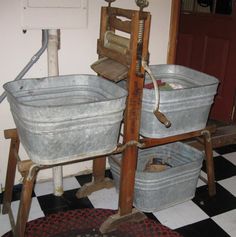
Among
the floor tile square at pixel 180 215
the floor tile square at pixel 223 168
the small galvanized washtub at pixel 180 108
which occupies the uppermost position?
the small galvanized washtub at pixel 180 108

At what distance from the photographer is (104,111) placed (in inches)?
46.4

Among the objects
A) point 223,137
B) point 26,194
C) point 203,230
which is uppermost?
point 26,194

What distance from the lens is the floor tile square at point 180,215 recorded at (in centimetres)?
166

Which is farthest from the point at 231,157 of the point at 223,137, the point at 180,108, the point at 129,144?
the point at 129,144

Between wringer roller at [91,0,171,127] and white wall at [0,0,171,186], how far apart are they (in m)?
0.24

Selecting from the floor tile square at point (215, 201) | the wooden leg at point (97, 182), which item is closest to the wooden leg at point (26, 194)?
the wooden leg at point (97, 182)

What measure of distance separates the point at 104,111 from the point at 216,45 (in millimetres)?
1880

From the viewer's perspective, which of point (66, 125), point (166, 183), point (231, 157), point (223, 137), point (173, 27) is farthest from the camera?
point (223, 137)

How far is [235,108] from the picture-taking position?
2756 mm

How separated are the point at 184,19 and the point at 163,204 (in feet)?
6.16

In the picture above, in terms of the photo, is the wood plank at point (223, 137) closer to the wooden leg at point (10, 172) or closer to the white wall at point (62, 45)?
the white wall at point (62, 45)

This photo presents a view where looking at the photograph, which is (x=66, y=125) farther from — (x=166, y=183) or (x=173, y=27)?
(x=173, y=27)

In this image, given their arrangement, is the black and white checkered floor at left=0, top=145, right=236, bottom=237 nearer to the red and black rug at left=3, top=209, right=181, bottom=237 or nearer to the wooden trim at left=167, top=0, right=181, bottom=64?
the red and black rug at left=3, top=209, right=181, bottom=237

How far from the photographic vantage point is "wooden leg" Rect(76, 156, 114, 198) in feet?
5.98
